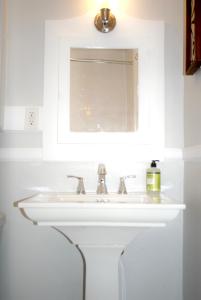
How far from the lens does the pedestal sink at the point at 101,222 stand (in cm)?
110

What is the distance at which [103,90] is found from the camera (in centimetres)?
159

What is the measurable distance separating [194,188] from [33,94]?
38.0 inches

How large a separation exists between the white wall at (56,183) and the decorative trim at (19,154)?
0.09 feet

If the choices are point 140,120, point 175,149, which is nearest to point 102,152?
point 140,120

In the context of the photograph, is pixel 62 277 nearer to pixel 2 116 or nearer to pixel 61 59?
pixel 2 116

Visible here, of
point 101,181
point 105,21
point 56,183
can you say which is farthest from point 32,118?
point 105,21

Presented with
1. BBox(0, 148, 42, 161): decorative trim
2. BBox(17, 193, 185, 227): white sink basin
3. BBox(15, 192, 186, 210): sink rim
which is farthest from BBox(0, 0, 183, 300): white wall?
BBox(17, 193, 185, 227): white sink basin

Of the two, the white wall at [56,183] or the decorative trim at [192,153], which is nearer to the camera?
the decorative trim at [192,153]

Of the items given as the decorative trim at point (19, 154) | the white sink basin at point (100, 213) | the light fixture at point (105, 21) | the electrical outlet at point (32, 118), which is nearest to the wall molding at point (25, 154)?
the decorative trim at point (19, 154)

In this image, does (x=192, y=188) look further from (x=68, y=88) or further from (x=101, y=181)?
(x=68, y=88)

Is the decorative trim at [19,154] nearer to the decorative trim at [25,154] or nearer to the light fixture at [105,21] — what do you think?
the decorative trim at [25,154]

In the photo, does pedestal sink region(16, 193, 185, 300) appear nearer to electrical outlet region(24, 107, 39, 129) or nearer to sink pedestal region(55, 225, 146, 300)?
sink pedestal region(55, 225, 146, 300)

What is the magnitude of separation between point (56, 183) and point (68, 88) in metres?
0.52

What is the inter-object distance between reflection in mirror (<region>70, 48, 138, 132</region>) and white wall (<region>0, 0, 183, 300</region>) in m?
0.19
